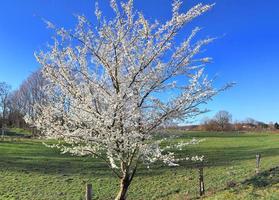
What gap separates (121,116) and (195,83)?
6.82 feet

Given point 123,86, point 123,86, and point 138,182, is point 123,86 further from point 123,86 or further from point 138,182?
point 138,182

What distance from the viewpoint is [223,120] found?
9462cm

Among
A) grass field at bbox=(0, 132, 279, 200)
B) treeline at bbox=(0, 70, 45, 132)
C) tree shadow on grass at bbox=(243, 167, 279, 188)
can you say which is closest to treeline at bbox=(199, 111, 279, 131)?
treeline at bbox=(0, 70, 45, 132)

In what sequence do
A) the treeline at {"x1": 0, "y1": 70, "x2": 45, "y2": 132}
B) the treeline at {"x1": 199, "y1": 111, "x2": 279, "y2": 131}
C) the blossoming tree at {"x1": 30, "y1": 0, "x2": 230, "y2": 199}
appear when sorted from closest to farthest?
the blossoming tree at {"x1": 30, "y1": 0, "x2": 230, "y2": 199}
the treeline at {"x1": 0, "y1": 70, "x2": 45, "y2": 132}
the treeline at {"x1": 199, "y1": 111, "x2": 279, "y2": 131}

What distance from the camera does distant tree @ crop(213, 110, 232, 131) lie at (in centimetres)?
9088

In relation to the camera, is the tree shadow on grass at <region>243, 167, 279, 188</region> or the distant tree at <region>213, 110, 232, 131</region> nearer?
the tree shadow on grass at <region>243, 167, 279, 188</region>

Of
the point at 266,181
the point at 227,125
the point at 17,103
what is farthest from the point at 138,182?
the point at 227,125

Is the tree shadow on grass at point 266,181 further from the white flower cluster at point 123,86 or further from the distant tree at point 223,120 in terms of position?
the distant tree at point 223,120

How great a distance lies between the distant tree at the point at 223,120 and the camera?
9088cm

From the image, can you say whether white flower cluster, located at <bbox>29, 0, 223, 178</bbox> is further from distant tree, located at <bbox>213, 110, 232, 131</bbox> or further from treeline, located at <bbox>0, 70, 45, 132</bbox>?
distant tree, located at <bbox>213, 110, 232, 131</bbox>

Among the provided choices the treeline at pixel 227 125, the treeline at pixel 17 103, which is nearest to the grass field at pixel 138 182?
the treeline at pixel 17 103

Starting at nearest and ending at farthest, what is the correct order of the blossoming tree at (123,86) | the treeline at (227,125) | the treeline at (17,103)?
the blossoming tree at (123,86) < the treeline at (17,103) < the treeline at (227,125)

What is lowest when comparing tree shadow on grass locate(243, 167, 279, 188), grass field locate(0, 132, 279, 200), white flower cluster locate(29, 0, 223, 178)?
grass field locate(0, 132, 279, 200)

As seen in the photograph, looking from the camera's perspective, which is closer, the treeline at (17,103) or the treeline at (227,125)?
the treeline at (17,103)
